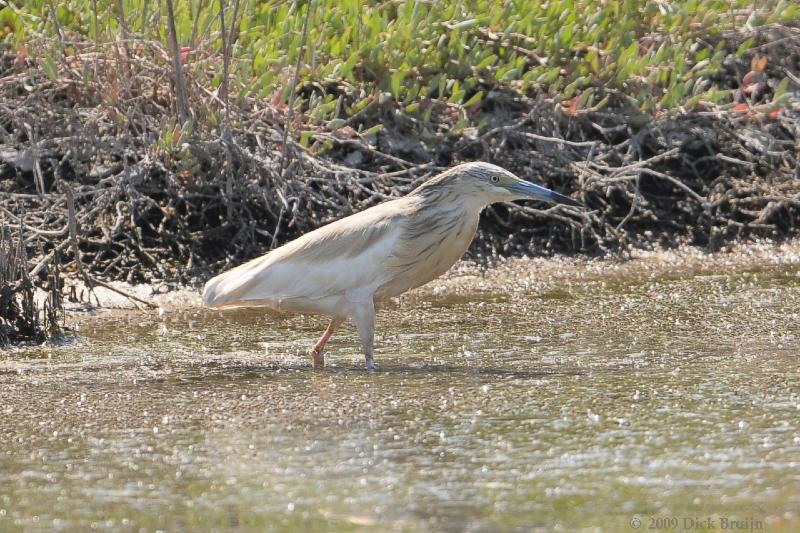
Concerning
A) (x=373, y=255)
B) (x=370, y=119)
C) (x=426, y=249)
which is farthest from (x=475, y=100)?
(x=373, y=255)

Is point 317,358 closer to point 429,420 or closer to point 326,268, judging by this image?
point 326,268

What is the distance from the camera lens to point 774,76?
9.48 meters

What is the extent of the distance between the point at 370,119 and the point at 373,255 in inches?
93.6

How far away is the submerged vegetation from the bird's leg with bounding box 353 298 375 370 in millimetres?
1561

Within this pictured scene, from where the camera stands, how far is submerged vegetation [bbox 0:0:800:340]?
25.1 ft

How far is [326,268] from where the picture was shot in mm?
6297

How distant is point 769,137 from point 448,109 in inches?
87.0

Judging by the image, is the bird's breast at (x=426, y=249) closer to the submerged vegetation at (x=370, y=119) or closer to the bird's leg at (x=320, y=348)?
the bird's leg at (x=320, y=348)

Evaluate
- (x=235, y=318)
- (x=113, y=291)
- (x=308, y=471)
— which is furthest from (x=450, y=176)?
(x=308, y=471)

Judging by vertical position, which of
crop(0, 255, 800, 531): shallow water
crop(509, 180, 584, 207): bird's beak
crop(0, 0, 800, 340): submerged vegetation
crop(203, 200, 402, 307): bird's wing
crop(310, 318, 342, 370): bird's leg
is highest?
crop(0, 0, 800, 340): submerged vegetation

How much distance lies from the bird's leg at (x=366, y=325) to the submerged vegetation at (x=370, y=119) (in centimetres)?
156
